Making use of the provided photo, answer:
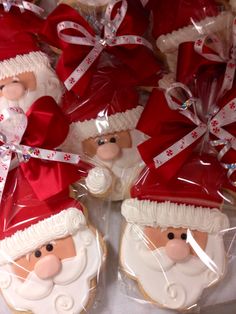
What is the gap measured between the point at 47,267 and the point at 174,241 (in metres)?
0.33

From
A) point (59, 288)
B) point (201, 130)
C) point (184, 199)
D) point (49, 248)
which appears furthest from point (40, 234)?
point (201, 130)

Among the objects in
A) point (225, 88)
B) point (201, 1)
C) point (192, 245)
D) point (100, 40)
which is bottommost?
point (192, 245)

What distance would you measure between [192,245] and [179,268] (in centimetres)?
7

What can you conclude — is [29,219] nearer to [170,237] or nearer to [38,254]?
[38,254]

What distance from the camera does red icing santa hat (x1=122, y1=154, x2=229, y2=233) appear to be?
1183mm

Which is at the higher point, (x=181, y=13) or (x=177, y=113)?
(x=181, y=13)

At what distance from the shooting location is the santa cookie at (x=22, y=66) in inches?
49.4

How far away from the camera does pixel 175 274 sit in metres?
1.17

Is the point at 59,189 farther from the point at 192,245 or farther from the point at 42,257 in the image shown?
the point at 192,245

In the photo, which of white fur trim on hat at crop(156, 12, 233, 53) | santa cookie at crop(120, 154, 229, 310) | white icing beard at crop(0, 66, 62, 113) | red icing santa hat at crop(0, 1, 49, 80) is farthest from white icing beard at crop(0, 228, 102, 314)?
white fur trim on hat at crop(156, 12, 233, 53)

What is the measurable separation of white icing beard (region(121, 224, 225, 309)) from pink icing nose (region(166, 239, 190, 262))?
18mm

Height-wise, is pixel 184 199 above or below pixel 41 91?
below

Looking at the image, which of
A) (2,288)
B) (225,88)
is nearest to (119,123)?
(225,88)

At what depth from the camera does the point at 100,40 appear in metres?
1.30
